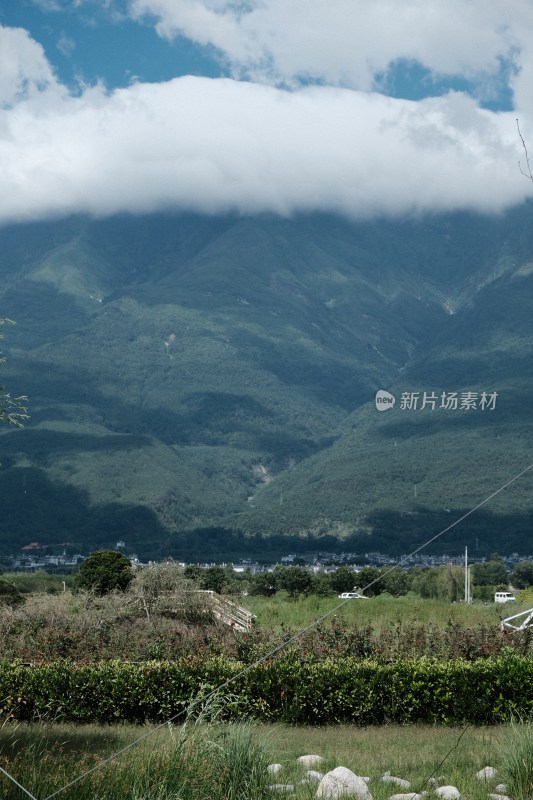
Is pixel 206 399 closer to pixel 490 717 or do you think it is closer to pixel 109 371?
pixel 109 371

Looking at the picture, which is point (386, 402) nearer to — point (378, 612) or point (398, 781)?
point (378, 612)

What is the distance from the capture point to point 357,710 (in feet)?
46.1

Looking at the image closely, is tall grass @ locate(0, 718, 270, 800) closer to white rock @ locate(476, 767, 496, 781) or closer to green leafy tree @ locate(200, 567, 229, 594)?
white rock @ locate(476, 767, 496, 781)

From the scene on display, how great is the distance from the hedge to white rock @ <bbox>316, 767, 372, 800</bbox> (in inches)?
185

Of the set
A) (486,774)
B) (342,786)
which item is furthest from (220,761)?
(486,774)

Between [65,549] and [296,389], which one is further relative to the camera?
[296,389]

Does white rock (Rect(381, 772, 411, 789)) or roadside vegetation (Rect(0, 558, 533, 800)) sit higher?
roadside vegetation (Rect(0, 558, 533, 800))

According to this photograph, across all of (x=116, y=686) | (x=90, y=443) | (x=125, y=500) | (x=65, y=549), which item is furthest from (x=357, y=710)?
(x=90, y=443)

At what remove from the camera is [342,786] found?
9055 millimetres

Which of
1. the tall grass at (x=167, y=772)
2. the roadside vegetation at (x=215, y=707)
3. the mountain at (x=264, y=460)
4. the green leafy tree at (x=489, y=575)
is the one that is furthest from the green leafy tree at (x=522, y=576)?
the tall grass at (x=167, y=772)

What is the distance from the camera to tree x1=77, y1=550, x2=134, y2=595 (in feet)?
92.7

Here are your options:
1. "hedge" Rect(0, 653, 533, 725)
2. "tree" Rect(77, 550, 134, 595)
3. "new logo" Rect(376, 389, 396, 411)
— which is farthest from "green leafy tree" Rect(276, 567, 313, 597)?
"new logo" Rect(376, 389, 396, 411)

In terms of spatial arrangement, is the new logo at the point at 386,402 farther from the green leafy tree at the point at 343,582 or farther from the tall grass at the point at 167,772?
the tall grass at the point at 167,772

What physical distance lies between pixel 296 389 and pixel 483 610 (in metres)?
169
